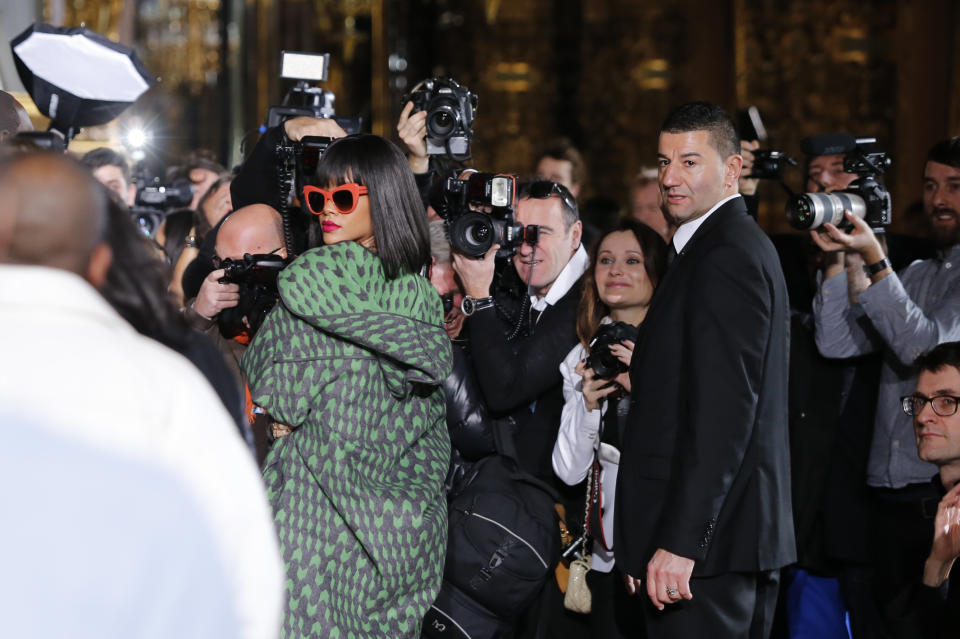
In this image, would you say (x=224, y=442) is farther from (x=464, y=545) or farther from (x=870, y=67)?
(x=870, y=67)

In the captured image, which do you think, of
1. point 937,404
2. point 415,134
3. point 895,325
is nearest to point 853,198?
point 895,325

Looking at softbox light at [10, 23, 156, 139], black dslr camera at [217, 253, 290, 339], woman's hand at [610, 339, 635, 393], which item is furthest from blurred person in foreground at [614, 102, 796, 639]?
softbox light at [10, 23, 156, 139]

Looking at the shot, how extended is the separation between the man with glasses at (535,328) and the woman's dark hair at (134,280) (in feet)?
4.99

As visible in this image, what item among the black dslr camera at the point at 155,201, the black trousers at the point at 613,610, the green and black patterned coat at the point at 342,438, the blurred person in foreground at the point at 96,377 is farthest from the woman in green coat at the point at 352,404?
the black dslr camera at the point at 155,201

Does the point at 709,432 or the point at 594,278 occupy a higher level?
the point at 594,278

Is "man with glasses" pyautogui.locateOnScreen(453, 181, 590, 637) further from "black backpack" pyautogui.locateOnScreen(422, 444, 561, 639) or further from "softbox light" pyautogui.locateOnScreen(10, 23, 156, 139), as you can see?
"softbox light" pyautogui.locateOnScreen(10, 23, 156, 139)

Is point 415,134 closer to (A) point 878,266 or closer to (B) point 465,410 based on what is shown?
(B) point 465,410

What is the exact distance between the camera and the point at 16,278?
124 centimetres

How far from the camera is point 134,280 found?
141cm

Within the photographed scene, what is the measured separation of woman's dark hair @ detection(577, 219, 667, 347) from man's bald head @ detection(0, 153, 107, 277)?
1925 mm

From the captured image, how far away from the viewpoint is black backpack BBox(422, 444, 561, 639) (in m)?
2.76

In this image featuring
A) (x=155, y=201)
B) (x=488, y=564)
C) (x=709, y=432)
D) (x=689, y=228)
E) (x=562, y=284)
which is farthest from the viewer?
(x=155, y=201)

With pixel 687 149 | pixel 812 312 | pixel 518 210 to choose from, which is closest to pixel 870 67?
pixel 812 312

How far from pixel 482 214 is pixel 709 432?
915 millimetres
